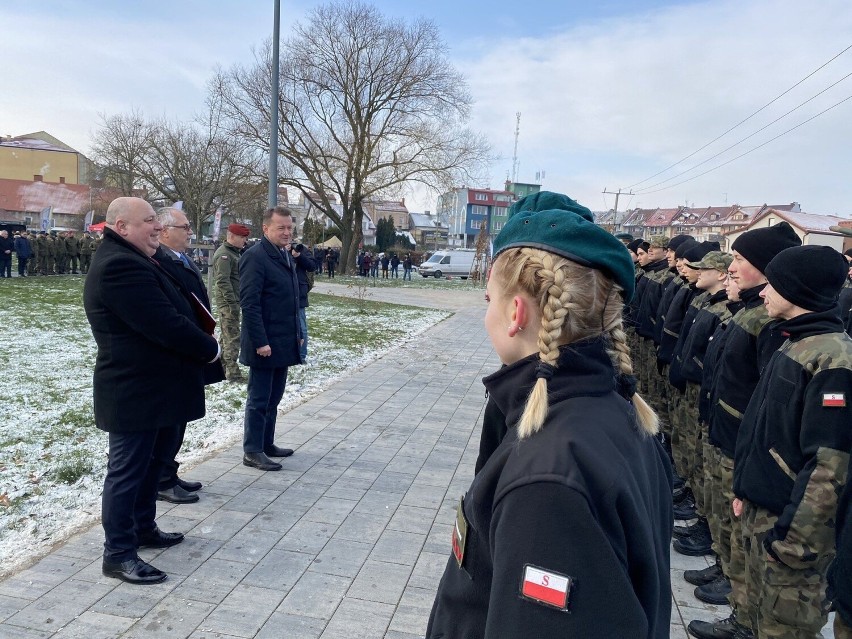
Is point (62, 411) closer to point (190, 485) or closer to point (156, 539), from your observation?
point (190, 485)

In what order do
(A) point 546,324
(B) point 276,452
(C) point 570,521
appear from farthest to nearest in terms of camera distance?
(B) point 276,452
(A) point 546,324
(C) point 570,521

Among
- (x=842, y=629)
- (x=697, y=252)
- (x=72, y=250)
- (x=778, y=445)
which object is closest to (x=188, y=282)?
(x=778, y=445)

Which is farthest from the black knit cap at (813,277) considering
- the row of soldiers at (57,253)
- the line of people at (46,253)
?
the row of soldiers at (57,253)

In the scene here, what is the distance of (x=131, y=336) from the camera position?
11.9 feet

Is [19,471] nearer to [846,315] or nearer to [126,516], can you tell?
[126,516]

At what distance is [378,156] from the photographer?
34.9 meters

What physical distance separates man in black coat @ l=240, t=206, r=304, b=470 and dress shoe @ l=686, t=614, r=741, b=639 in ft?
11.3

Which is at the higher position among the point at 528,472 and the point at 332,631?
the point at 528,472

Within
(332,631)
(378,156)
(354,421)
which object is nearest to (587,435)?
(332,631)

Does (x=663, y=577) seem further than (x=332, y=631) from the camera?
No

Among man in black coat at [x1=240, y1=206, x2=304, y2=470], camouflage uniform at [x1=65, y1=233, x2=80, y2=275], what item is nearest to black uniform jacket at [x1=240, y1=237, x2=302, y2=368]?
man in black coat at [x1=240, y1=206, x2=304, y2=470]

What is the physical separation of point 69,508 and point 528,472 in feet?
14.8

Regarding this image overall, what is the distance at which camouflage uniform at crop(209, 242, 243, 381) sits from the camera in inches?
320

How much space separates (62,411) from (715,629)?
6404mm
